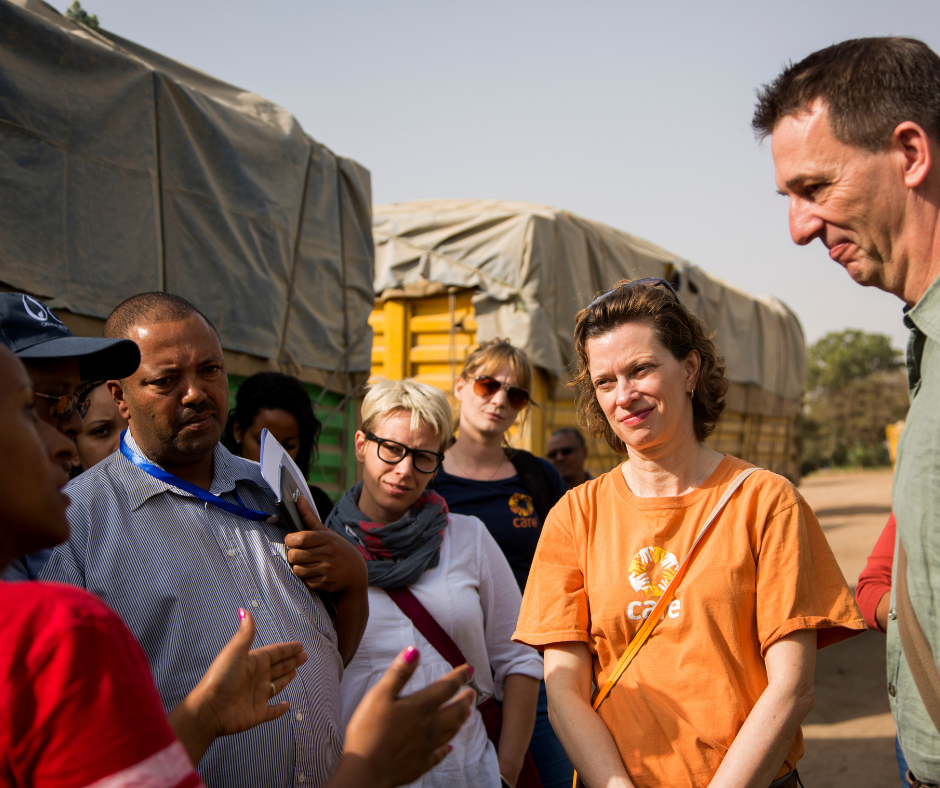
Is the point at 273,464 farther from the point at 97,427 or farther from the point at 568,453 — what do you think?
the point at 568,453

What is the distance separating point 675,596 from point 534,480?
1.55 meters

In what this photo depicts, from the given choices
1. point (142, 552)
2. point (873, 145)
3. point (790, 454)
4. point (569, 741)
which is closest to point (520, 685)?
point (569, 741)

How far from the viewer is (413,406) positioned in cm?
256

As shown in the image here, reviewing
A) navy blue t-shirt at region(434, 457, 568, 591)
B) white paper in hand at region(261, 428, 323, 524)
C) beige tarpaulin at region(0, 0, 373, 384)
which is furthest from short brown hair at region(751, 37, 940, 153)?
beige tarpaulin at region(0, 0, 373, 384)

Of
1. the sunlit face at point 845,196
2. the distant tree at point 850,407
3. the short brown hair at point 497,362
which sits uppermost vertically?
the sunlit face at point 845,196

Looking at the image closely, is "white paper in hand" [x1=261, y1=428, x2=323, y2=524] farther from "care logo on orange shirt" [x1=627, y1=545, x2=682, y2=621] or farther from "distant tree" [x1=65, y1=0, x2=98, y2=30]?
"distant tree" [x1=65, y1=0, x2=98, y2=30]

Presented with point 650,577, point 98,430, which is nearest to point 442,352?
point 98,430

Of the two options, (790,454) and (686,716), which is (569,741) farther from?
(790,454)

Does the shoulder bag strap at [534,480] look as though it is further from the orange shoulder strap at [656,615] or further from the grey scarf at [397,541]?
the orange shoulder strap at [656,615]

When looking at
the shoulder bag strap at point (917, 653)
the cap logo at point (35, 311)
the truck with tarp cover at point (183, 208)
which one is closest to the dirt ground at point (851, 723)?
the truck with tarp cover at point (183, 208)

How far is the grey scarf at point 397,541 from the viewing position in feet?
7.55

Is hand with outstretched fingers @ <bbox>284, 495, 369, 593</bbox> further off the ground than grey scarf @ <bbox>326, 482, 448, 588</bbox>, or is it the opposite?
hand with outstretched fingers @ <bbox>284, 495, 369, 593</bbox>

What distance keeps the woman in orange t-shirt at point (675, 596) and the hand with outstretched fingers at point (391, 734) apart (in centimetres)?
80

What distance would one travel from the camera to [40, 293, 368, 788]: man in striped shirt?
4.95 ft
